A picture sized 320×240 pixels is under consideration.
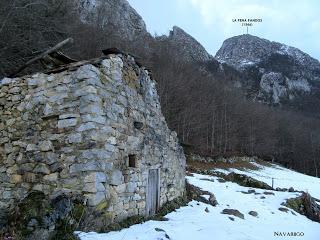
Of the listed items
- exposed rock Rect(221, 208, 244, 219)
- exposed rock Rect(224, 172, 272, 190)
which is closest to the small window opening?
exposed rock Rect(221, 208, 244, 219)

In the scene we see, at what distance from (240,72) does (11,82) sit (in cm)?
8703

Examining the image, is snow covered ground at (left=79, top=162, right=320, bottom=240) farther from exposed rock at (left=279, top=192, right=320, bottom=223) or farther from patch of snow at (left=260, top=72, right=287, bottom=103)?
patch of snow at (left=260, top=72, right=287, bottom=103)

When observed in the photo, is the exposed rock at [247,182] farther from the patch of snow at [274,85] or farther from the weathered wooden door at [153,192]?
the patch of snow at [274,85]

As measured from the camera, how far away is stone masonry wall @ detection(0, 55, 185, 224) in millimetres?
6602

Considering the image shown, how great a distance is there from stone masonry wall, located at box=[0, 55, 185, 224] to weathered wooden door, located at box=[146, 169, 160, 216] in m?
0.39

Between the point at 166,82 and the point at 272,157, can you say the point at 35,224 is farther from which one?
the point at 272,157

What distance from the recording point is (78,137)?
664 cm

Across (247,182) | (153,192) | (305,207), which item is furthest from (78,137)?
(247,182)

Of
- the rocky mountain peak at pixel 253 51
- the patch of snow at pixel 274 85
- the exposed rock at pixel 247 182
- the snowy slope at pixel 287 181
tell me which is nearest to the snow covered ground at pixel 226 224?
the exposed rock at pixel 247 182

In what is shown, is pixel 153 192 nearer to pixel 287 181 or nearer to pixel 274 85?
pixel 287 181

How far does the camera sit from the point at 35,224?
5875 millimetres

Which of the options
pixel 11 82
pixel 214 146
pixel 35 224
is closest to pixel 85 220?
pixel 35 224

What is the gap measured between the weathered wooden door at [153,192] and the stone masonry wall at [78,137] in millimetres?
389

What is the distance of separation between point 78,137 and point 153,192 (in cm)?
324
